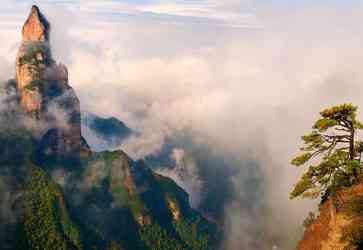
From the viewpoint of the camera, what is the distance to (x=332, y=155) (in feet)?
A: 158

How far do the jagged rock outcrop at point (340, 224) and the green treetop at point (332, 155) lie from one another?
1.32 metres

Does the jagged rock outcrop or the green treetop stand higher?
the green treetop

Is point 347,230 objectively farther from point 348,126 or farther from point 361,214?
point 348,126

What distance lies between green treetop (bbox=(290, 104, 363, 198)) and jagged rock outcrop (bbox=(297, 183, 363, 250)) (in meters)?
1.32

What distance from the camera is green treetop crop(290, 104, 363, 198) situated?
47625 millimetres

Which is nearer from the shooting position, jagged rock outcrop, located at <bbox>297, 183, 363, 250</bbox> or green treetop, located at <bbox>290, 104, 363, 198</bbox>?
jagged rock outcrop, located at <bbox>297, 183, 363, 250</bbox>

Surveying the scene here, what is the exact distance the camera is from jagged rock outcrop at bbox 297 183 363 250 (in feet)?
147

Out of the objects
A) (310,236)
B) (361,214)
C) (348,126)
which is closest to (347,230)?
(361,214)

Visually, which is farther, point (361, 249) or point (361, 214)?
point (361, 214)

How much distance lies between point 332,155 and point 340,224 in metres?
6.13

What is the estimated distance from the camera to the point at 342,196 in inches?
1895

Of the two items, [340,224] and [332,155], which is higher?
[332,155]

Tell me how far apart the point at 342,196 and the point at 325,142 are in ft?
16.6

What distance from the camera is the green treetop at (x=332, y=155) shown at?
4762 centimetres
